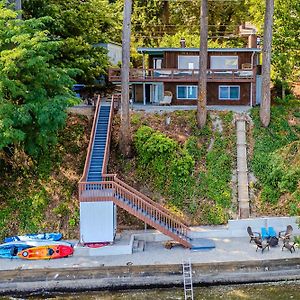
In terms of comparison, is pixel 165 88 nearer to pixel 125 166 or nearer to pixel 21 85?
pixel 125 166

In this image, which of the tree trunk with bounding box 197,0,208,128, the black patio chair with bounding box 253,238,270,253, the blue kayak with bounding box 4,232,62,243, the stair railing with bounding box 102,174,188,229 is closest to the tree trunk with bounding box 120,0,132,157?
the stair railing with bounding box 102,174,188,229

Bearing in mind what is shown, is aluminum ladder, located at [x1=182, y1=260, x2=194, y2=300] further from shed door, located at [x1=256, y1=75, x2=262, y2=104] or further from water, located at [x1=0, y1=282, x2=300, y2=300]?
shed door, located at [x1=256, y1=75, x2=262, y2=104]

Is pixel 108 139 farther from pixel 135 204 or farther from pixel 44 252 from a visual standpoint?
pixel 44 252

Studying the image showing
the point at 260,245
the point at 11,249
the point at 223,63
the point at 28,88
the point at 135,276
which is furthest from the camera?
the point at 223,63

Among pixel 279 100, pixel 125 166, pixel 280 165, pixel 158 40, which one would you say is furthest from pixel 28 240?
pixel 158 40

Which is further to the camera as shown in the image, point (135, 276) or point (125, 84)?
point (125, 84)

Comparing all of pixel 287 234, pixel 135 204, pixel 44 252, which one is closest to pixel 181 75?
pixel 135 204

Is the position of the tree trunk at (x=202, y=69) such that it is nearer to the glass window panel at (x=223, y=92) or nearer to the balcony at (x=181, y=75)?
the balcony at (x=181, y=75)

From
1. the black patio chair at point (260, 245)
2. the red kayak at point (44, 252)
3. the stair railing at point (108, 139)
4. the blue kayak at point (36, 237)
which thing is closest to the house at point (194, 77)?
the stair railing at point (108, 139)

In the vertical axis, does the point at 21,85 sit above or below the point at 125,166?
above
